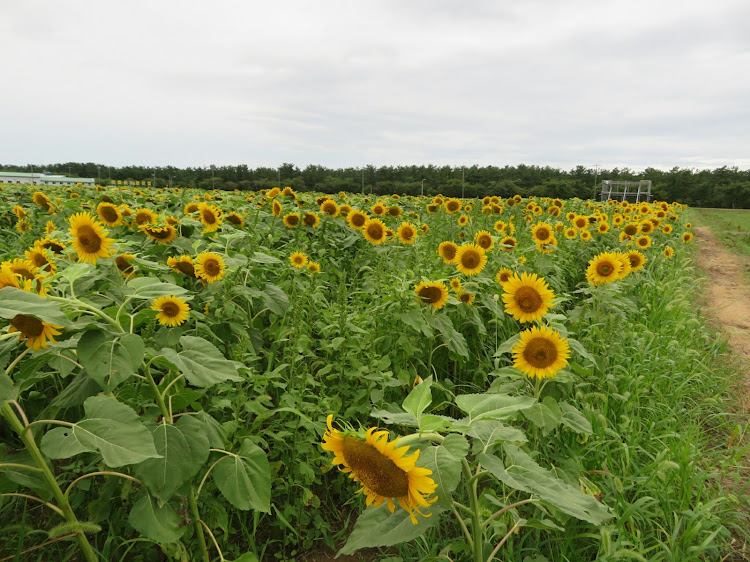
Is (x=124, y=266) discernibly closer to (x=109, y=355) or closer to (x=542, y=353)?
(x=109, y=355)

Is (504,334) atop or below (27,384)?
below

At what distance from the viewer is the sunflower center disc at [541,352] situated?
191 cm

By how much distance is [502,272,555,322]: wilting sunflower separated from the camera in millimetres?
2326

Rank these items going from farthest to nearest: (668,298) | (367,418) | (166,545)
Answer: (668,298)
(367,418)
(166,545)

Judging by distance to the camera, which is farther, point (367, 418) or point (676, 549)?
point (367, 418)

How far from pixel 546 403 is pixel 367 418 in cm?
104

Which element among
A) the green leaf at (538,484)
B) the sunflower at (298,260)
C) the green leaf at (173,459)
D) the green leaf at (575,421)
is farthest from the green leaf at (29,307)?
the sunflower at (298,260)

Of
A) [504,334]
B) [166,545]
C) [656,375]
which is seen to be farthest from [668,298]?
[166,545]

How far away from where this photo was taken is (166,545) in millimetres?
1640

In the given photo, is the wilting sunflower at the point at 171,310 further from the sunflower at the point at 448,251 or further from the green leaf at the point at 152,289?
the sunflower at the point at 448,251

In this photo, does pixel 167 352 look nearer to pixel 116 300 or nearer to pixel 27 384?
pixel 27 384

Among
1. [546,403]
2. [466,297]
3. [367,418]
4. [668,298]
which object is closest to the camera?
[546,403]

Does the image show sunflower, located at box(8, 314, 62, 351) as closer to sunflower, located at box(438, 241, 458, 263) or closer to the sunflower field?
the sunflower field

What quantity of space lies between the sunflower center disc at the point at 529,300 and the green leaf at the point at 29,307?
1953 mm
